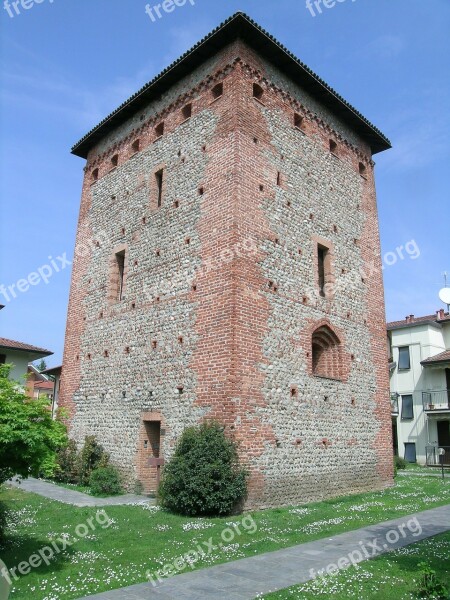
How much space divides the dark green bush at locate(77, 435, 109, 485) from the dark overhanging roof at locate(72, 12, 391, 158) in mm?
11163

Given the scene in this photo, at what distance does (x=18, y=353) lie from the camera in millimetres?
25422

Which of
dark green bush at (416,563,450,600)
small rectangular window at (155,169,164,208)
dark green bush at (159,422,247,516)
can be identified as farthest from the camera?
small rectangular window at (155,169,164,208)

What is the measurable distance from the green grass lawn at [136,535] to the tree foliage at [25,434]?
132 centimetres

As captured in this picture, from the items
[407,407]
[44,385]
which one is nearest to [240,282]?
[407,407]

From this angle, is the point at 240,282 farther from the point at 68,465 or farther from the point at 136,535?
the point at 68,465

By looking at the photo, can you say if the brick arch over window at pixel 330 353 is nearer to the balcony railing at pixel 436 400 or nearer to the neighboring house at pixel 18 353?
the balcony railing at pixel 436 400

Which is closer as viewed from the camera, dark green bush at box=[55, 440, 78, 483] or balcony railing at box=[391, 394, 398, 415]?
dark green bush at box=[55, 440, 78, 483]

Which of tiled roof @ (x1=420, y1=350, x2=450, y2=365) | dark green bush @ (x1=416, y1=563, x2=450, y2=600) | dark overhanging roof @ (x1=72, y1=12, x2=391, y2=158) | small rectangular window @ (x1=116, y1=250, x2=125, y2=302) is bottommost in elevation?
dark green bush @ (x1=416, y1=563, x2=450, y2=600)

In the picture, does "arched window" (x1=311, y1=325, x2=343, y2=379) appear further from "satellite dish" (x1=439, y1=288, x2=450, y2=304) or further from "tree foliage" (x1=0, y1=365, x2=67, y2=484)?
"satellite dish" (x1=439, y1=288, x2=450, y2=304)

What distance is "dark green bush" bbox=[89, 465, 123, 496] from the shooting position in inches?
502

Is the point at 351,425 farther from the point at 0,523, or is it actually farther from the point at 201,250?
the point at 0,523

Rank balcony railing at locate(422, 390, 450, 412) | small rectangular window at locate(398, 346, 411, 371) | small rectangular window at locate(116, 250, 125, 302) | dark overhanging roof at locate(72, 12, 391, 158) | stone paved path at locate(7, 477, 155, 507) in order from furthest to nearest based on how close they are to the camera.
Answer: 1. small rectangular window at locate(398, 346, 411, 371)
2. balcony railing at locate(422, 390, 450, 412)
3. small rectangular window at locate(116, 250, 125, 302)
4. dark overhanging roof at locate(72, 12, 391, 158)
5. stone paved path at locate(7, 477, 155, 507)

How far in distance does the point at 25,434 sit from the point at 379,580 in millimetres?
4658

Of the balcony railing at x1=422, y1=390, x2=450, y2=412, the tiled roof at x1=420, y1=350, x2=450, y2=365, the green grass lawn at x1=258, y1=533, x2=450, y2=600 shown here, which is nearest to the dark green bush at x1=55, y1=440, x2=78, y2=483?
the green grass lawn at x1=258, y1=533, x2=450, y2=600
